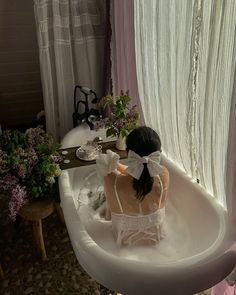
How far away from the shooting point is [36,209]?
1.83 meters

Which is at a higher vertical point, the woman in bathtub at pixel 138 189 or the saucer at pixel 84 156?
the woman in bathtub at pixel 138 189

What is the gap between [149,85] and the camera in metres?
1.93

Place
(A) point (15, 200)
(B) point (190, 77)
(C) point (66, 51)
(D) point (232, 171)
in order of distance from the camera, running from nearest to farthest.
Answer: (D) point (232, 171) → (B) point (190, 77) → (A) point (15, 200) → (C) point (66, 51)

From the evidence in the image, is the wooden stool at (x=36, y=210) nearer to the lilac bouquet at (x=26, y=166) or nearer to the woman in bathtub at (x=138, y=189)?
the lilac bouquet at (x=26, y=166)

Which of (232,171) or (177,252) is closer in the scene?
(232,171)

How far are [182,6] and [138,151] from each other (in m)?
0.72

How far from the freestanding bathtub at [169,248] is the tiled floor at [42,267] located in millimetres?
394

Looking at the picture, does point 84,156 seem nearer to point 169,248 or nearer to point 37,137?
point 37,137

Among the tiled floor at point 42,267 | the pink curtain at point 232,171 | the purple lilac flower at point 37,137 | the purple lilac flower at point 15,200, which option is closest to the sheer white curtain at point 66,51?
the purple lilac flower at point 37,137

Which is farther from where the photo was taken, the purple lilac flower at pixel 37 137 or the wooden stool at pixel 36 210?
the purple lilac flower at pixel 37 137

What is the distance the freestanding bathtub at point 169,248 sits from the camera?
1.19m

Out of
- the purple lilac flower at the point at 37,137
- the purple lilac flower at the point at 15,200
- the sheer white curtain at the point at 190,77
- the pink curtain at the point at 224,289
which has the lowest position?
the pink curtain at the point at 224,289

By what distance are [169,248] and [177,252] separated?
43 mm

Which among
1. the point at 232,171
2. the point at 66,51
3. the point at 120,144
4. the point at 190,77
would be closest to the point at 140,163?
the point at 232,171
